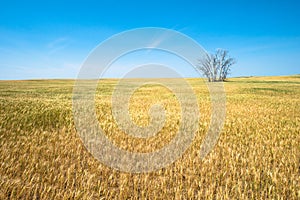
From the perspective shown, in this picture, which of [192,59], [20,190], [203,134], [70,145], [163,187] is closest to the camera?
[20,190]

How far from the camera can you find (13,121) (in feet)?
26.1

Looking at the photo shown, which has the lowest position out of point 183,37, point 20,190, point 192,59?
point 20,190

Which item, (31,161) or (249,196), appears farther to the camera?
(31,161)

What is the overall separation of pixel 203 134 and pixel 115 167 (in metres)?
3.65

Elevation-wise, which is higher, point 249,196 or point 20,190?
point 20,190

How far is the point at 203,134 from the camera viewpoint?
7.05 metres

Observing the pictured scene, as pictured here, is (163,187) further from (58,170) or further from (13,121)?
(13,121)

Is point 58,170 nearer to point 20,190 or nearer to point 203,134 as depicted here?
point 20,190

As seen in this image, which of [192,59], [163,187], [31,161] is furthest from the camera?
[192,59]

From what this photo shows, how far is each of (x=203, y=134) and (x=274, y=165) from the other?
2.71 meters

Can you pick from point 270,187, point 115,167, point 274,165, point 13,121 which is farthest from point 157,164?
point 13,121

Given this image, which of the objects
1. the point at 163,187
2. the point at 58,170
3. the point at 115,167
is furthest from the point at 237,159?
the point at 58,170

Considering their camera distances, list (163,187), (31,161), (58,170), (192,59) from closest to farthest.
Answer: (163,187) → (58,170) → (31,161) → (192,59)

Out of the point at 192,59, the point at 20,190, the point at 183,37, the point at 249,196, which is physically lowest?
the point at 249,196
